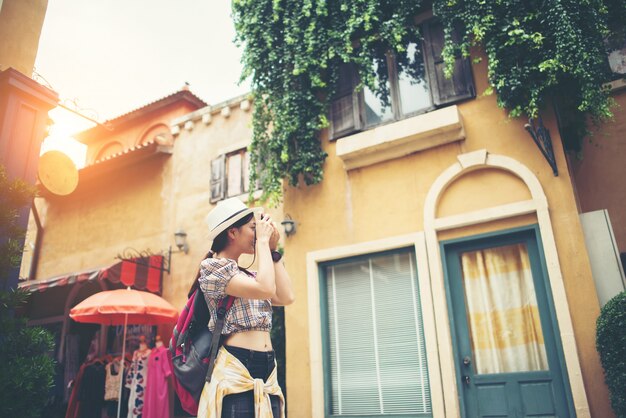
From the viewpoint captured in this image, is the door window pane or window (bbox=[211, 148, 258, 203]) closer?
the door window pane

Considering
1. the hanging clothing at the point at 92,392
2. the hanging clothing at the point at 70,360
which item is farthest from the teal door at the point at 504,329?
the hanging clothing at the point at 70,360

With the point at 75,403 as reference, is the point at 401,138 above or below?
above

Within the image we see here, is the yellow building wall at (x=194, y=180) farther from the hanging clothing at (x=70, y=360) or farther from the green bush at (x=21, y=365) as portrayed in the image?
the green bush at (x=21, y=365)

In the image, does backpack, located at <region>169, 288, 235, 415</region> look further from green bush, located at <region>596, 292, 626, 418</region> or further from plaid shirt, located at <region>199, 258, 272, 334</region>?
green bush, located at <region>596, 292, 626, 418</region>

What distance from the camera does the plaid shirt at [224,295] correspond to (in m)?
3.04

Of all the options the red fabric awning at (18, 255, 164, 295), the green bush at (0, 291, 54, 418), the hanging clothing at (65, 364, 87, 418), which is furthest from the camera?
the red fabric awning at (18, 255, 164, 295)

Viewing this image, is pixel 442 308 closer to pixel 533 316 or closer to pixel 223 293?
pixel 533 316

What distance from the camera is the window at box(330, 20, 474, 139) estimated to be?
7.16m

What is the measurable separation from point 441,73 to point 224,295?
5569 mm

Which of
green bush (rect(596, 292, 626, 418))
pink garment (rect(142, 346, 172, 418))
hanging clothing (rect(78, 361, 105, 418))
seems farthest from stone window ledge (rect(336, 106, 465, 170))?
hanging clothing (rect(78, 361, 105, 418))

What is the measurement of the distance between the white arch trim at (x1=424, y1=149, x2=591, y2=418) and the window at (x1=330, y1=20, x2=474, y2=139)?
1.10 meters

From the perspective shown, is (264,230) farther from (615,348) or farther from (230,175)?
(230,175)

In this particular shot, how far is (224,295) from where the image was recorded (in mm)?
3092

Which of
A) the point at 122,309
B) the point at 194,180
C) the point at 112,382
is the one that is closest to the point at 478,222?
the point at 122,309
